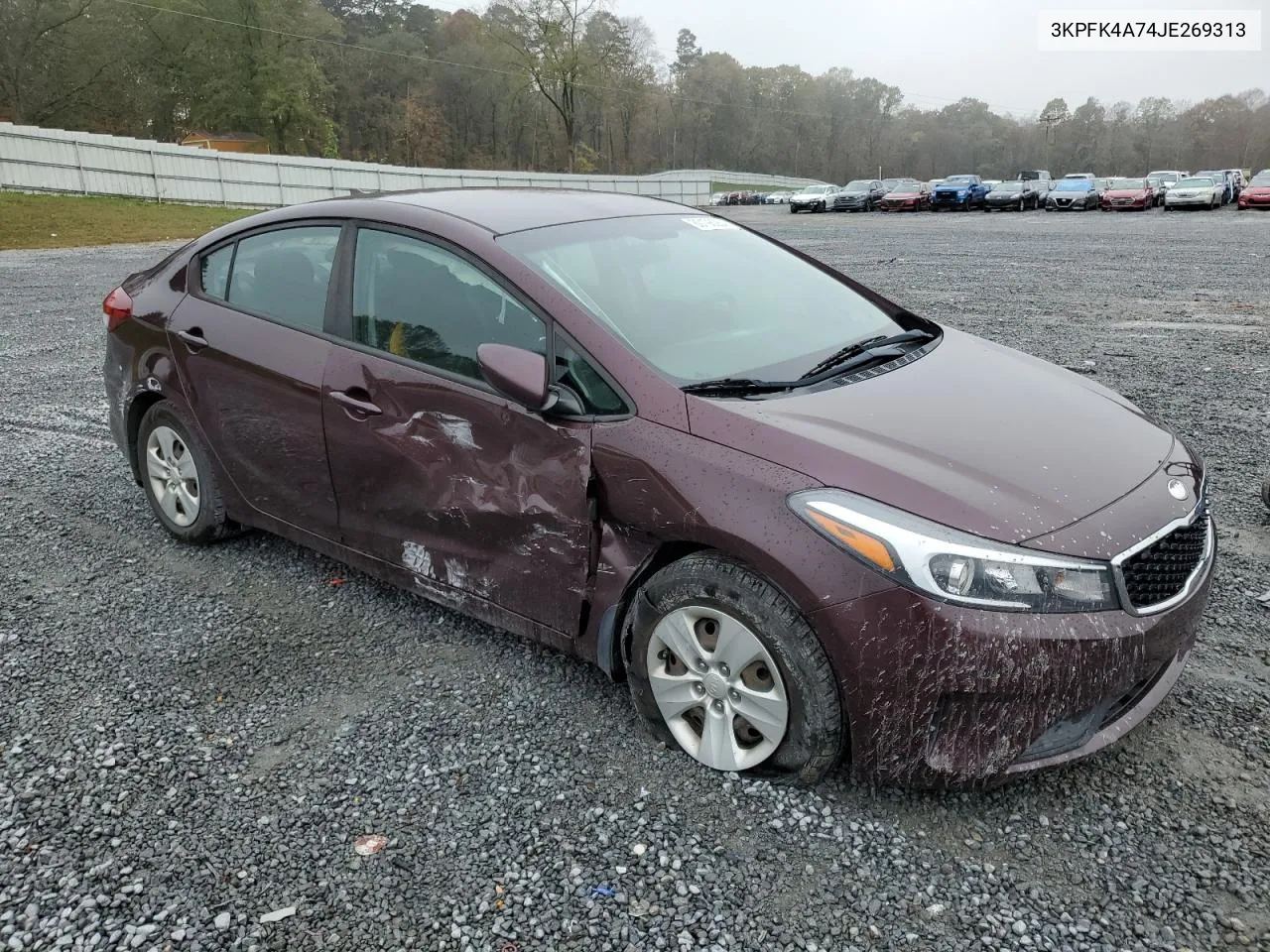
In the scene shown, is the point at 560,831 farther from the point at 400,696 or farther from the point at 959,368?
the point at 959,368

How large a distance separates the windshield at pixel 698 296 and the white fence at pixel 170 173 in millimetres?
21972

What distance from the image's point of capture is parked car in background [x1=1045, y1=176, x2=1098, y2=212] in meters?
38.4

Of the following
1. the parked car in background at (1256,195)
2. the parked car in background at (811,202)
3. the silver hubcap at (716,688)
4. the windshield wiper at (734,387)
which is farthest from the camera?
the parked car in background at (811,202)

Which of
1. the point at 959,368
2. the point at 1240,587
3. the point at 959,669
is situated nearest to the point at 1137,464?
the point at 959,368

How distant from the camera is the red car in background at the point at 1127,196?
36875mm

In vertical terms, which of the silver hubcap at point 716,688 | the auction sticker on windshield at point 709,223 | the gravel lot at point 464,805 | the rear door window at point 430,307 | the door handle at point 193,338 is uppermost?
the auction sticker on windshield at point 709,223

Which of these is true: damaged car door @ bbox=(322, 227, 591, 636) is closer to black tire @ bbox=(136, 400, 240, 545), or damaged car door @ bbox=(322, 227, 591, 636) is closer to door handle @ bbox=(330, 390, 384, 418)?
door handle @ bbox=(330, 390, 384, 418)

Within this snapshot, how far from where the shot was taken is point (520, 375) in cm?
293

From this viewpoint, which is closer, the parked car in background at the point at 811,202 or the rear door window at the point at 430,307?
the rear door window at the point at 430,307

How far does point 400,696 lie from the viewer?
10.9 ft

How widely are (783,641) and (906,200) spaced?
44.1m

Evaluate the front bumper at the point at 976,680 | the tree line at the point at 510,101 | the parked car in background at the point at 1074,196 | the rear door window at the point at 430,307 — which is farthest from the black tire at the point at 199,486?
the tree line at the point at 510,101

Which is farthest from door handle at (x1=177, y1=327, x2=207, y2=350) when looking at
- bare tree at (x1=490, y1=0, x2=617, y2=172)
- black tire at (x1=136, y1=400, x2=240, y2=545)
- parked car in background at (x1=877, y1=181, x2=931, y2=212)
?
bare tree at (x1=490, y1=0, x2=617, y2=172)

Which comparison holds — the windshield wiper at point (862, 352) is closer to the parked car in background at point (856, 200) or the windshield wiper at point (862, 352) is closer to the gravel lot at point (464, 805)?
Answer: the gravel lot at point (464, 805)
